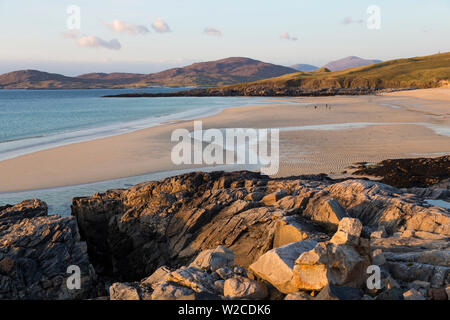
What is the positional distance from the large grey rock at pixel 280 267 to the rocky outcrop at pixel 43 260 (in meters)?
4.99

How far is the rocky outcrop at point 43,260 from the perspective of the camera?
338 inches

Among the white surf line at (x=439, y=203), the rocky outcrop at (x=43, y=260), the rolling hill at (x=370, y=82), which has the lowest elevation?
the rocky outcrop at (x=43, y=260)

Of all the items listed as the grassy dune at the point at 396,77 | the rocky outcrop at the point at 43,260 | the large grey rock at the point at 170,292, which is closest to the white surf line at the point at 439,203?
the large grey rock at the point at 170,292

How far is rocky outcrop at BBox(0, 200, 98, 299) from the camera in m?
8.59

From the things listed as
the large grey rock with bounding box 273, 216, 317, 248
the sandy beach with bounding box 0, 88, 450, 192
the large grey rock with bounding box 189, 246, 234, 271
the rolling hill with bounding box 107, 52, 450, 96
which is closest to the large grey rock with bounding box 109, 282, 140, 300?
the large grey rock with bounding box 189, 246, 234, 271

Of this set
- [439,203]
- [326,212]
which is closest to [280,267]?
[326,212]

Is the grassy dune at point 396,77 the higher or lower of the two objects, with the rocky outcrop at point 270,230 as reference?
higher

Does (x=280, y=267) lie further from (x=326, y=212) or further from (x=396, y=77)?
(x=396, y=77)

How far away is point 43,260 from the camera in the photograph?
9.15 metres

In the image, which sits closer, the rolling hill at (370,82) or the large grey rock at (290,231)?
the large grey rock at (290,231)

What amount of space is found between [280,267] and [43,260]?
6.35 metres

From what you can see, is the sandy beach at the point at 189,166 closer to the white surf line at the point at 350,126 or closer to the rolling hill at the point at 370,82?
the white surf line at the point at 350,126

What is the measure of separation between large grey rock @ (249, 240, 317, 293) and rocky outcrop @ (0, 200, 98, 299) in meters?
4.99
